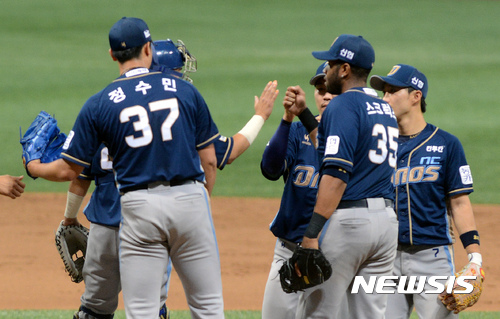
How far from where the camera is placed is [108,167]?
15.5 ft

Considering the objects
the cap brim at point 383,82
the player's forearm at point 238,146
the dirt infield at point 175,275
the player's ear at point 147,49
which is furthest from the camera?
the dirt infield at point 175,275

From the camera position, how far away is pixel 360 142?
412 centimetres

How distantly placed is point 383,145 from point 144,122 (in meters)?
1.33

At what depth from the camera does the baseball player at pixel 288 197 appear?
4887 millimetres

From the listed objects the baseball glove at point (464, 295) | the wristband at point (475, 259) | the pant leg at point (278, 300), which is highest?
the wristband at point (475, 259)

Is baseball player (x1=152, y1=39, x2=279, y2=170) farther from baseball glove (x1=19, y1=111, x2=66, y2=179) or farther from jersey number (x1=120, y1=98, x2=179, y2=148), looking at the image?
baseball glove (x1=19, y1=111, x2=66, y2=179)

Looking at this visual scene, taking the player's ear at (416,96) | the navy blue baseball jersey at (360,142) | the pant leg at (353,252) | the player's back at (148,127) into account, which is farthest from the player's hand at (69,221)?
the player's ear at (416,96)

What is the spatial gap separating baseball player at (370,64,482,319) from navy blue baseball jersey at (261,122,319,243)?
1.89ft

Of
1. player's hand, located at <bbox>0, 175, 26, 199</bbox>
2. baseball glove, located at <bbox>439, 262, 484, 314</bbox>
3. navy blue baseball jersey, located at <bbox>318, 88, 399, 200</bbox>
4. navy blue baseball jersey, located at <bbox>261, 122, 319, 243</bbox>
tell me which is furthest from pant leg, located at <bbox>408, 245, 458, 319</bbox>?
player's hand, located at <bbox>0, 175, 26, 199</bbox>

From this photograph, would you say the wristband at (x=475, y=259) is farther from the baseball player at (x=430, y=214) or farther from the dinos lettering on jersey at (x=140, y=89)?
the dinos lettering on jersey at (x=140, y=89)

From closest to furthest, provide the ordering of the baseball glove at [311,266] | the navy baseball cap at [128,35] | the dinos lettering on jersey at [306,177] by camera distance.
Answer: the baseball glove at [311,266] < the navy baseball cap at [128,35] < the dinos lettering on jersey at [306,177]

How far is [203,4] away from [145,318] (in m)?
29.0

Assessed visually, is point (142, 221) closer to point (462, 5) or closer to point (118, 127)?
point (118, 127)

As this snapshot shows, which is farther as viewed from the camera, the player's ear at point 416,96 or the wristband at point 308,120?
the player's ear at point 416,96
